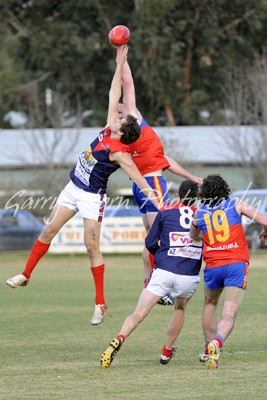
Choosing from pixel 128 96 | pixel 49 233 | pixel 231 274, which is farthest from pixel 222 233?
pixel 49 233

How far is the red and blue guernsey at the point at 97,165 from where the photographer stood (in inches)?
408

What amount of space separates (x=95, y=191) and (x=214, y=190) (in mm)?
2118

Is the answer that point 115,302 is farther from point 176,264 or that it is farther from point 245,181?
point 245,181

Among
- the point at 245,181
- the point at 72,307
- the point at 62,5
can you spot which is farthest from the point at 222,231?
the point at 62,5

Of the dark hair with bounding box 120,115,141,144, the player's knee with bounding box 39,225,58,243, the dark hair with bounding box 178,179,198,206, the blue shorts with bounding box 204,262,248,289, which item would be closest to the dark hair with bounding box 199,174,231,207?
the dark hair with bounding box 178,179,198,206

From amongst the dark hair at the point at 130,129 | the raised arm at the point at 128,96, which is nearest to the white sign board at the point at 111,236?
the raised arm at the point at 128,96

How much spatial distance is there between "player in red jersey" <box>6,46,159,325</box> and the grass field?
0.84 metres

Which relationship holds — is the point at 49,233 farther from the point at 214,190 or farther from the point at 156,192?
the point at 214,190

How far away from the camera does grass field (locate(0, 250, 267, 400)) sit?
7770mm

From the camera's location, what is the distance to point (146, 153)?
11.0 metres

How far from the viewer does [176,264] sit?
30.4 feet

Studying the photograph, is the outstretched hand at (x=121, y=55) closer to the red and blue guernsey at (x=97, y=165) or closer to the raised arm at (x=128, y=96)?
the raised arm at (x=128, y=96)

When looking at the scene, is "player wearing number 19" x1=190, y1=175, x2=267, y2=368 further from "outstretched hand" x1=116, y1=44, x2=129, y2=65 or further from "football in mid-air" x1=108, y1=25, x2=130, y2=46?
"football in mid-air" x1=108, y1=25, x2=130, y2=46

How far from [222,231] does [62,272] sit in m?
16.2
